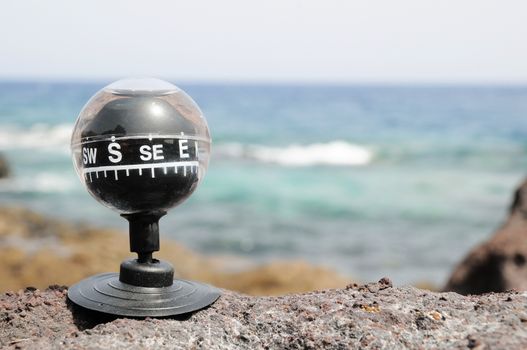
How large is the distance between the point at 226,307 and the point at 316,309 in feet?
1.08

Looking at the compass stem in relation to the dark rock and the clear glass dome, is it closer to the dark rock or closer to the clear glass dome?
the clear glass dome

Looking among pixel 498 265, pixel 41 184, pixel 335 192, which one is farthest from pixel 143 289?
pixel 41 184

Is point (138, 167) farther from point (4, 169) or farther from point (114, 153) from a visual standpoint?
point (4, 169)

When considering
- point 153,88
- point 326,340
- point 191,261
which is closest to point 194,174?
point 153,88

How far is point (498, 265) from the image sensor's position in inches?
224

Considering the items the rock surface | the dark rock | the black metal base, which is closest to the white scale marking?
the black metal base

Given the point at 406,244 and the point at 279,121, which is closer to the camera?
the point at 406,244

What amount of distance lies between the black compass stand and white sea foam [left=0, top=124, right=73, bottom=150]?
26815 mm

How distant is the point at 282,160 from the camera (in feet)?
85.4

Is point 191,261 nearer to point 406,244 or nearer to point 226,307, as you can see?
point 406,244

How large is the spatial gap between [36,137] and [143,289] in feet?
104

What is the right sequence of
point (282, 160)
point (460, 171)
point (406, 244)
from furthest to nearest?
point (282, 160) < point (460, 171) < point (406, 244)

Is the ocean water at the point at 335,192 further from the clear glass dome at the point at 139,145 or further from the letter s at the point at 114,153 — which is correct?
the letter s at the point at 114,153

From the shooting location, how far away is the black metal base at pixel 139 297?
240 cm
